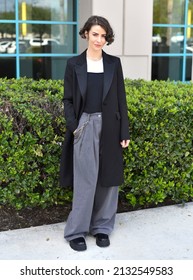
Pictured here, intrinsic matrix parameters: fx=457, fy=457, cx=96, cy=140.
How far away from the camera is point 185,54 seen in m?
10.4

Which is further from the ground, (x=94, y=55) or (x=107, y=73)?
(x=94, y=55)

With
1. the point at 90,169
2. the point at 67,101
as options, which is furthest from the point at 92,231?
the point at 67,101

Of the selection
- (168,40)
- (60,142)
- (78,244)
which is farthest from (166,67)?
(78,244)

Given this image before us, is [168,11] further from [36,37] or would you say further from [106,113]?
[106,113]

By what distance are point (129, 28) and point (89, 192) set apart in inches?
216

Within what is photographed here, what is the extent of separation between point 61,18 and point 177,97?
4477 millimetres

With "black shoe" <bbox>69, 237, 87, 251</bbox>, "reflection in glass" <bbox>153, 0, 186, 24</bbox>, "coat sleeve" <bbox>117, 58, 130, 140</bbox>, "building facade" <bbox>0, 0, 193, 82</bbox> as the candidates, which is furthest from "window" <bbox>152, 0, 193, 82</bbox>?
"black shoe" <bbox>69, 237, 87, 251</bbox>

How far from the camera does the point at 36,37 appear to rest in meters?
8.80

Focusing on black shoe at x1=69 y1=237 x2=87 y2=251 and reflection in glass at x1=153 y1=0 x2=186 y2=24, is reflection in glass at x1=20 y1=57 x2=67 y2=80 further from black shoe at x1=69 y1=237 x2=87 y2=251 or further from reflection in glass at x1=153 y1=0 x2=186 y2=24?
black shoe at x1=69 y1=237 x2=87 y2=251

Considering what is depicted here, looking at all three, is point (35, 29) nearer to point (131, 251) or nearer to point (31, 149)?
point (31, 149)

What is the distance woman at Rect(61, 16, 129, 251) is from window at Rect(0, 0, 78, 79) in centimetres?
502

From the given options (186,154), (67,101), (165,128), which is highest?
(67,101)

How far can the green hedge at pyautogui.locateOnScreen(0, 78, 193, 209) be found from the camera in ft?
13.8

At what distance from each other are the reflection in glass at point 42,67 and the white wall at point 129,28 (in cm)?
60
